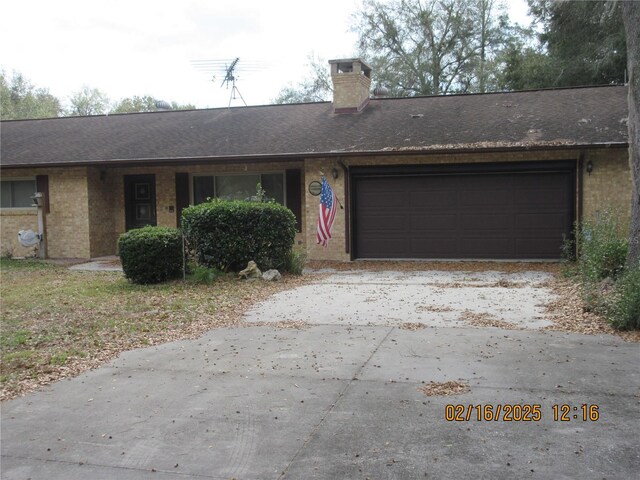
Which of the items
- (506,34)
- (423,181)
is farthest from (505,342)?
(506,34)

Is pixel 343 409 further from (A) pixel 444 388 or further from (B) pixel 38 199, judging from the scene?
(B) pixel 38 199

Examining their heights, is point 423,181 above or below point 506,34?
Answer: below

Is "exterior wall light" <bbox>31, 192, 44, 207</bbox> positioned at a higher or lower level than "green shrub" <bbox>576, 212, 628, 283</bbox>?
higher

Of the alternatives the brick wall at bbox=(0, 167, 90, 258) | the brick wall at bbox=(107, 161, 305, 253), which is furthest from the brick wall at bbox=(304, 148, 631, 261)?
the brick wall at bbox=(0, 167, 90, 258)

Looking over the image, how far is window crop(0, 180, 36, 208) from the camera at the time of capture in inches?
706

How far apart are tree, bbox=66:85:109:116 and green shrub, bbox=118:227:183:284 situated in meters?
51.7

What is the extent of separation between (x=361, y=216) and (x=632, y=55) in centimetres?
811

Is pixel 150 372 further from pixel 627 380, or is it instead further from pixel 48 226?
pixel 48 226

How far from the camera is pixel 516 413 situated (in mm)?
4410

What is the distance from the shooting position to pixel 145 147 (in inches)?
691

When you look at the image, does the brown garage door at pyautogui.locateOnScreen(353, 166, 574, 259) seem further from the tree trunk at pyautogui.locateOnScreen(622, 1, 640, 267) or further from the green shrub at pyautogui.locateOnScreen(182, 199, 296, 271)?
the tree trunk at pyautogui.locateOnScreen(622, 1, 640, 267)

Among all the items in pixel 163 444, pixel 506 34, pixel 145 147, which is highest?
pixel 506 34

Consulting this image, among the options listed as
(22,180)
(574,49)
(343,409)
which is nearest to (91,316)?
(343,409)

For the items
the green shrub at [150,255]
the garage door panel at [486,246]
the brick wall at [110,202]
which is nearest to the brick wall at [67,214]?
the brick wall at [110,202]
